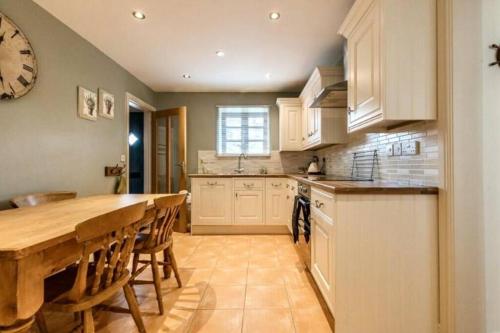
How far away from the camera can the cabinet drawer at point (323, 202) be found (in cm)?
162

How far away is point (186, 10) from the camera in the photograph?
7.17 ft

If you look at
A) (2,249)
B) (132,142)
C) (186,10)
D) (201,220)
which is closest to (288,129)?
(201,220)

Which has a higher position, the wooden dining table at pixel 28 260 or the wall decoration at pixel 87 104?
the wall decoration at pixel 87 104

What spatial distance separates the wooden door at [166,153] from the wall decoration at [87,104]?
1510 mm

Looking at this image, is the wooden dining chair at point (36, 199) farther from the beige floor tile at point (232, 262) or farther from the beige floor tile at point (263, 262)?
the beige floor tile at point (263, 262)

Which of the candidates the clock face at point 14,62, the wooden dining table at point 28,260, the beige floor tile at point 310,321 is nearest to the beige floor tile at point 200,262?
the beige floor tile at point 310,321

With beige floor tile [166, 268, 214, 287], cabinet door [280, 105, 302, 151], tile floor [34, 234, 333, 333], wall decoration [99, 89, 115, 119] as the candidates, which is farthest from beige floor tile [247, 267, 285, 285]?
wall decoration [99, 89, 115, 119]

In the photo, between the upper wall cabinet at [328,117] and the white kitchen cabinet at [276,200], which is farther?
the white kitchen cabinet at [276,200]

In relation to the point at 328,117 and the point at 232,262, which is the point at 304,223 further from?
the point at 328,117

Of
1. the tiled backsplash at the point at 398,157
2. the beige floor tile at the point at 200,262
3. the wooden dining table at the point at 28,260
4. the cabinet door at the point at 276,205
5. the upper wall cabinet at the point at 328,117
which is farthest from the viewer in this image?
the cabinet door at the point at 276,205

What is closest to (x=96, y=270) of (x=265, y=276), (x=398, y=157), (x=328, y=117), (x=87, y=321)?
(x=87, y=321)

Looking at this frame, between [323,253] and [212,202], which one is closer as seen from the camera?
[323,253]

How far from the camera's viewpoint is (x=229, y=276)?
2.42 meters

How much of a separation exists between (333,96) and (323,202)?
3.89 ft
